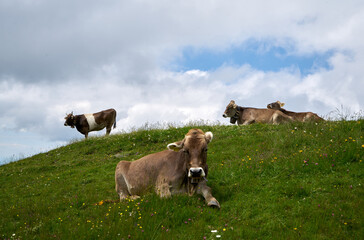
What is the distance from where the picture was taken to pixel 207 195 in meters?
7.38

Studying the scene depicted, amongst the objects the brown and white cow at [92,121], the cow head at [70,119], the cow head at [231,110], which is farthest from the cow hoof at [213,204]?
the cow head at [70,119]

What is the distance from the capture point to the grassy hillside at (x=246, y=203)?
5816 mm

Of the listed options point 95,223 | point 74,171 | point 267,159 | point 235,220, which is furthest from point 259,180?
point 74,171

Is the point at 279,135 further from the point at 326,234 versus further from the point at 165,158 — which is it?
the point at 326,234

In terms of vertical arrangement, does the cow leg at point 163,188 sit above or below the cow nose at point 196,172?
below

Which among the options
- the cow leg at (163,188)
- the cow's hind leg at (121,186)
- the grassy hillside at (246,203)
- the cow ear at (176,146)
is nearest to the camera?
the grassy hillside at (246,203)

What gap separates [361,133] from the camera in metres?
10.7

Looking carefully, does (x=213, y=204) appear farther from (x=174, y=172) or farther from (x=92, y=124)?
(x=92, y=124)

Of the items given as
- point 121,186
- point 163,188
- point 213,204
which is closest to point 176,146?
point 163,188

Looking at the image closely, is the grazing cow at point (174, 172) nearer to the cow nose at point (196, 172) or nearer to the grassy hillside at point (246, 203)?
the cow nose at point (196, 172)

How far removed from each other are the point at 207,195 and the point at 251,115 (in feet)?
53.5

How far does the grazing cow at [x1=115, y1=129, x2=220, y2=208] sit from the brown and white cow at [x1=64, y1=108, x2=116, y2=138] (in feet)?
69.5

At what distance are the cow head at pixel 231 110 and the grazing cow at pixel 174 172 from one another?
1522 cm

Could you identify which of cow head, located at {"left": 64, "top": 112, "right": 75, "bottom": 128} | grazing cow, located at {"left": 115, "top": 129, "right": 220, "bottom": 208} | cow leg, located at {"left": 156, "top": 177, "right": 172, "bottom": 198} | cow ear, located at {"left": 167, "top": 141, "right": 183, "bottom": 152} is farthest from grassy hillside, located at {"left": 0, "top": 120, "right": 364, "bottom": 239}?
cow head, located at {"left": 64, "top": 112, "right": 75, "bottom": 128}
